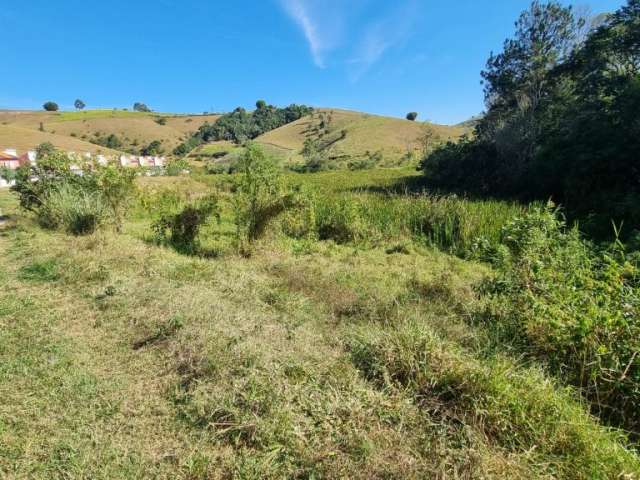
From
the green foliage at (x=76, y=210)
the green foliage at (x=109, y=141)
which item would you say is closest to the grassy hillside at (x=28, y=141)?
the green foliage at (x=109, y=141)

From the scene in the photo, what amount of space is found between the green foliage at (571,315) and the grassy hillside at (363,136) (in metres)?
34.3

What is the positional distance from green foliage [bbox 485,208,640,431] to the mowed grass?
27 cm

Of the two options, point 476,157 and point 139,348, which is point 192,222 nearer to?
point 139,348

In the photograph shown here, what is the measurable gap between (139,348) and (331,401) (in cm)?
200

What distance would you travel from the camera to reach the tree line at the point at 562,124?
365 inches

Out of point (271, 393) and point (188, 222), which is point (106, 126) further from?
point (271, 393)

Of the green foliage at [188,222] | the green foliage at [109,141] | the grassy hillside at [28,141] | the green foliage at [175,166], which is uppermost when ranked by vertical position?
the green foliage at [109,141]

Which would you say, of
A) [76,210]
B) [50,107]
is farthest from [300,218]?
[50,107]

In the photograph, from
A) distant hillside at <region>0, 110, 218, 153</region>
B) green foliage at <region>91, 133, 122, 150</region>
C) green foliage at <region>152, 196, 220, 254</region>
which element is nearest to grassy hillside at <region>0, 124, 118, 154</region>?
distant hillside at <region>0, 110, 218, 153</region>

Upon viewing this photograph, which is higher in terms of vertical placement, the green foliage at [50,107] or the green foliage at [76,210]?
the green foliage at [50,107]

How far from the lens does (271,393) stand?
2.34 meters

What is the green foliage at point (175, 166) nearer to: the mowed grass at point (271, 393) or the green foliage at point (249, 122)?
the mowed grass at point (271, 393)

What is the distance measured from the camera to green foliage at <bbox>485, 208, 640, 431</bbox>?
226 centimetres

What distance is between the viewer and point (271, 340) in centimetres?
313
